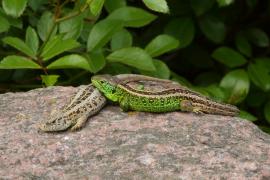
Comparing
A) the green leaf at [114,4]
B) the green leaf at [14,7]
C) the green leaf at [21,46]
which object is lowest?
the green leaf at [21,46]

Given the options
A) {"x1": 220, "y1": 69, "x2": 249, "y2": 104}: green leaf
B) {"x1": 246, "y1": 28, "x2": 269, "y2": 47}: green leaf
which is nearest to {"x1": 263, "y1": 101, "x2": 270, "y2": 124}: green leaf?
{"x1": 220, "y1": 69, "x2": 249, "y2": 104}: green leaf

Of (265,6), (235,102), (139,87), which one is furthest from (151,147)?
(265,6)

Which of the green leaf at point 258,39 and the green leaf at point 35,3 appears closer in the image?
the green leaf at point 35,3

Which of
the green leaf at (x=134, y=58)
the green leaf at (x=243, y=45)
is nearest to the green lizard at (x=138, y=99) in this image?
the green leaf at (x=134, y=58)

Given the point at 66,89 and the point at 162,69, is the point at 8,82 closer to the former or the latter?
the point at 66,89

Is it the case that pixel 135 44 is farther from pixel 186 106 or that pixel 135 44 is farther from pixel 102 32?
pixel 186 106

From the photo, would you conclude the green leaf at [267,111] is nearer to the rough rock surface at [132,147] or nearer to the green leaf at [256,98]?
the green leaf at [256,98]

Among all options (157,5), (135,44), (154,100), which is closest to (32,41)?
(154,100)
